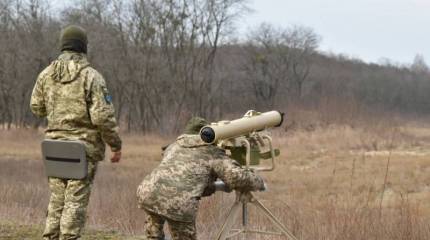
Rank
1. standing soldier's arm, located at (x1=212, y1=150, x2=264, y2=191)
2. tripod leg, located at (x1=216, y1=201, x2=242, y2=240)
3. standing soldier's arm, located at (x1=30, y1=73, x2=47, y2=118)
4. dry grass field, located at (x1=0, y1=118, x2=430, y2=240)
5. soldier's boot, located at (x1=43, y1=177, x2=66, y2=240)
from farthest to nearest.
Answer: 1. dry grass field, located at (x1=0, y1=118, x2=430, y2=240)
2. standing soldier's arm, located at (x1=30, y1=73, x2=47, y2=118)
3. soldier's boot, located at (x1=43, y1=177, x2=66, y2=240)
4. tripod leg, located at (x1=216, y1=201, x2=242, y2=240)
5. standing soldier's arm, located at (x1=212, y1=150, x2=264, y2=191)

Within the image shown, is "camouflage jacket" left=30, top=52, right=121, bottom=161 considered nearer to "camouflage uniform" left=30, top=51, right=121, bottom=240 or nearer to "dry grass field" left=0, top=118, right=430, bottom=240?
"camouflage uniform" left=30, top=51, right=121, bottom=240

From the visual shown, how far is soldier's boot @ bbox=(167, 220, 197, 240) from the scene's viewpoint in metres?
4.67

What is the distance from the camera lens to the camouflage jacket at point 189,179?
4.55 meters

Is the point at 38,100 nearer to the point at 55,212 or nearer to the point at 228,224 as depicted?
the point at 55,212

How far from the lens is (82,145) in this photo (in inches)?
194

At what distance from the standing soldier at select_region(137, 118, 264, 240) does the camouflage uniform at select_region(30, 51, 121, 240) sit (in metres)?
0.53

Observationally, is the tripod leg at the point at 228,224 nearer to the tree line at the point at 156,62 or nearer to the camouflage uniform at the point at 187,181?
the camouflage uniform at the point at 187,181

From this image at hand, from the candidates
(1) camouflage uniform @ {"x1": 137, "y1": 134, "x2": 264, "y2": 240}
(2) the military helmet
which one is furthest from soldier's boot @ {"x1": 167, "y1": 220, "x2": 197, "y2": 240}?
(2) the military helmet

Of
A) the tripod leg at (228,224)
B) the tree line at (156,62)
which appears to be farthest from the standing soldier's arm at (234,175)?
the tree line at (156,62)

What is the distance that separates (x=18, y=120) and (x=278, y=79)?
26214 mm

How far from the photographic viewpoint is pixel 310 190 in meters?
15.6

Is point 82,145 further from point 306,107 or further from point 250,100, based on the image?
point 250,100

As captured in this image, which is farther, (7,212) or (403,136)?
(403,136)

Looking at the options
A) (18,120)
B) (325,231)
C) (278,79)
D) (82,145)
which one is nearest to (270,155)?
(82,145)
